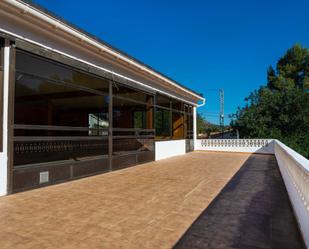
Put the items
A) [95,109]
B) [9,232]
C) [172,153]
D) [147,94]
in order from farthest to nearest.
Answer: [95,109] → [172,153] → [147,94] → [9,232]

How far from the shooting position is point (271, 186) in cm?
522

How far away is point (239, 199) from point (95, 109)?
1238 centimetres

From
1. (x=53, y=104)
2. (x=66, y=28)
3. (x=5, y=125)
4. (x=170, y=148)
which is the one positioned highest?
(x=66, y=28)

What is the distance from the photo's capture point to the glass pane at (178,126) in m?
13.8

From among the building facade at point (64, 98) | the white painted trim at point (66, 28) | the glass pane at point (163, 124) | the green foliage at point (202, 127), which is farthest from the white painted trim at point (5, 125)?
the green foliage at point (202, 127)

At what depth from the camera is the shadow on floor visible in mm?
2561

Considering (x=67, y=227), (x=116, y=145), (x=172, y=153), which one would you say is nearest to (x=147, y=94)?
(x=116, y=145)

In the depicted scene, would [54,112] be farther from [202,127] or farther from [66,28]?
[202,127]

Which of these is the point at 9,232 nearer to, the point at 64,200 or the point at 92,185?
the point at 64,200

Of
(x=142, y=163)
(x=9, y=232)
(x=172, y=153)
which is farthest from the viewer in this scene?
(x=172, y=153)

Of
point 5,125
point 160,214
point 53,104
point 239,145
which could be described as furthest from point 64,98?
point 239,145

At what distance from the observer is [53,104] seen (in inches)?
489

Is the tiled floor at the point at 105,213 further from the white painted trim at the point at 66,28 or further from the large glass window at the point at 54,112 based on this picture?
the white painted trim at the point at 66,28

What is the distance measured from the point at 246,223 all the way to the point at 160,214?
1.13m
